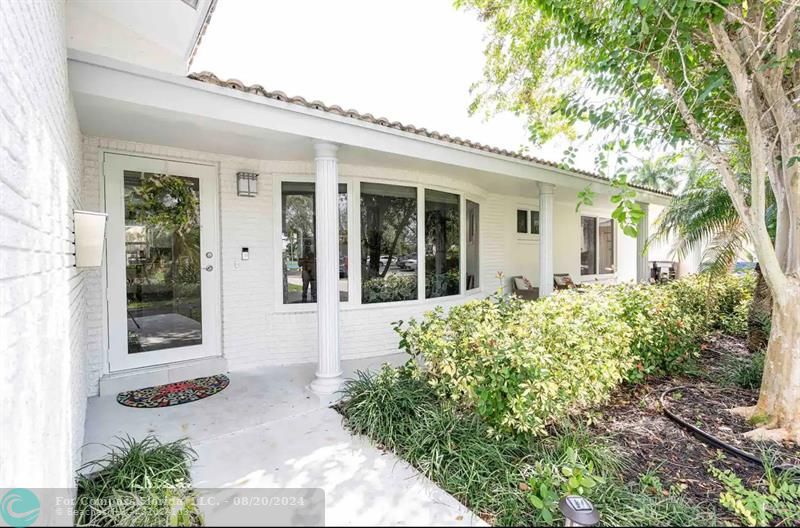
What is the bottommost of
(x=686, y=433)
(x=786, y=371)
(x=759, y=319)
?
(x=686, y=433)

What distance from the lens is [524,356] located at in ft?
10.5

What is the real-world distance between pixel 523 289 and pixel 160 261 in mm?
7236

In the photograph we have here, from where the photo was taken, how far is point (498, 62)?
7902 millimetres

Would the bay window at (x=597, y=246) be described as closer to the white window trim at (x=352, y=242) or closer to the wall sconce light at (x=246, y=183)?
the white window trim at (x=352, y=242)

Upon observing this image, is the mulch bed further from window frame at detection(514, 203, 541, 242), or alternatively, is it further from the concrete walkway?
window frame at detection(514, 203, 541, 242)

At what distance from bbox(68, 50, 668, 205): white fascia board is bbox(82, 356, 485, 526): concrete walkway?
2.85 m

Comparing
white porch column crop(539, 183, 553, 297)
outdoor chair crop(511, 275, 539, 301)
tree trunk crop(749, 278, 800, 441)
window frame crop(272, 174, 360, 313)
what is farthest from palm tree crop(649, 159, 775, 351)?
window frame crop(272, 174, 360, 313)

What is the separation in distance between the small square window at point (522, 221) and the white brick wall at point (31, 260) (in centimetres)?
881

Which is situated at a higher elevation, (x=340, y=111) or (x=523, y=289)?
(x=340, y=111)

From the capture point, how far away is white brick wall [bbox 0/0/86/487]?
1206 mm

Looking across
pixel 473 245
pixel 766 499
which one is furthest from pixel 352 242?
pixel 766 499

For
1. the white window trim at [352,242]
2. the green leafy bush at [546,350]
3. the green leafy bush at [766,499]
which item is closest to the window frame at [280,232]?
the white window trim at [352,242]

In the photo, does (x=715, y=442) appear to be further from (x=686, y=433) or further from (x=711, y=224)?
(x=711, y=224)

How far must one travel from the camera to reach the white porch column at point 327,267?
179 inches
